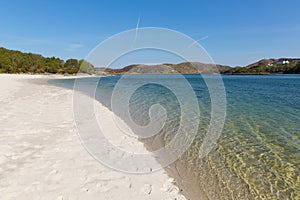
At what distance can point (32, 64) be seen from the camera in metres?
95.9

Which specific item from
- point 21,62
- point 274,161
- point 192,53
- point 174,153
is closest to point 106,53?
point 192,53

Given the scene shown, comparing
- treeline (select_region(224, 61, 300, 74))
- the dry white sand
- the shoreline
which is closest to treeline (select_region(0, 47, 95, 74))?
the dry white sand

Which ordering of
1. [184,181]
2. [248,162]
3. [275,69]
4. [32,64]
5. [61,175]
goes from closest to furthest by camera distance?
[61,175]
[184,181]
[248,162]
[32,64]
[275,69]

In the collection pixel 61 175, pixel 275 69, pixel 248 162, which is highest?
pixel 275 69

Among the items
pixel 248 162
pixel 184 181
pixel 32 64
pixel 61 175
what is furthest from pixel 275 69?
pixel 61 175

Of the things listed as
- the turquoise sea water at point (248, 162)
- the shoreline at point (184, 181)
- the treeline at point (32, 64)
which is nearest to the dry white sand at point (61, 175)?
the shoreline at point (184, 181)

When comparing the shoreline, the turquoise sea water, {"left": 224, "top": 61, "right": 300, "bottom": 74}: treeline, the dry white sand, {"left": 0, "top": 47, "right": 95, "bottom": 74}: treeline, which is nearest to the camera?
the dry white sand

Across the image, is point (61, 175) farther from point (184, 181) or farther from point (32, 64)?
point (32, 64)

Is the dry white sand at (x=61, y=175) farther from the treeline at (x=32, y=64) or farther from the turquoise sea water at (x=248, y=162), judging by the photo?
the treeline at (x=32, y=64)

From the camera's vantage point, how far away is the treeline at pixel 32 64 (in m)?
81.7

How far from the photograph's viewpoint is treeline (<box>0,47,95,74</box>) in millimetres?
81688

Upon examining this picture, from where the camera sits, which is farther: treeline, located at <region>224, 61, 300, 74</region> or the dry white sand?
treeline, located at <region>224, 61, 300, 74</region>

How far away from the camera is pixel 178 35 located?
728 cm

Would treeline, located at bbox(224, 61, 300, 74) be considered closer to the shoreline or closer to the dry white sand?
the shoreline
